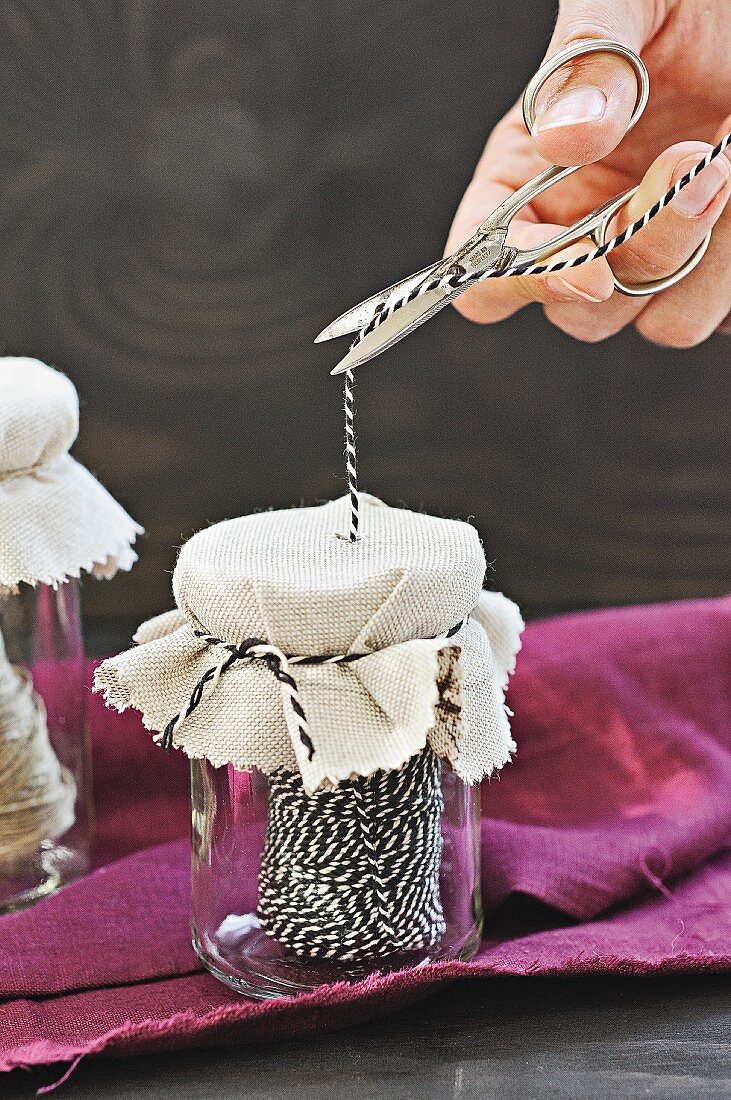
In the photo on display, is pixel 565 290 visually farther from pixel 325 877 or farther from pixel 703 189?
pixel 325 877

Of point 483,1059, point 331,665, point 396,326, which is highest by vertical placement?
point 396,326

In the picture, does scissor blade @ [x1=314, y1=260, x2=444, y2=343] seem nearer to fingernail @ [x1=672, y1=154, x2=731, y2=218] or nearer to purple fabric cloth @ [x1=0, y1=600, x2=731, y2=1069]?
fingernail @ [x1=672, y1=154, x2=731, y2=218]

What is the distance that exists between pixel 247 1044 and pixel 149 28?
0.70 metres

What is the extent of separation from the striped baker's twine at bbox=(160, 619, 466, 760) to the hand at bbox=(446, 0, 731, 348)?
0.20 m

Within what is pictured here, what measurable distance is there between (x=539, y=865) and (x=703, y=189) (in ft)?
0.94

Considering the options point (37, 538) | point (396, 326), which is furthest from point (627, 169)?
point (37, 538)

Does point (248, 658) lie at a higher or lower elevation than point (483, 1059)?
higher

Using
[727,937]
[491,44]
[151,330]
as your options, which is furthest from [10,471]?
[491,44]

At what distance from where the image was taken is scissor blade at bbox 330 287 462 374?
430 millimetres

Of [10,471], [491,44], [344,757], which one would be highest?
[491,44]

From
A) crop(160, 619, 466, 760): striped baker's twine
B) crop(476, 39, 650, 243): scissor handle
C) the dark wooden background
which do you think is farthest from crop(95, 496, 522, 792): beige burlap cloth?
the dark wooden background

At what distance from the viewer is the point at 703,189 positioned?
0.49 m

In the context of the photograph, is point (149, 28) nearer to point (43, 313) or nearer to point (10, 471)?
point (43, 313)

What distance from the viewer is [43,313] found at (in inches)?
35.9
